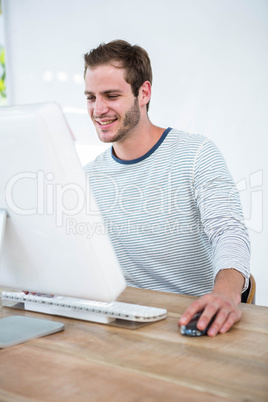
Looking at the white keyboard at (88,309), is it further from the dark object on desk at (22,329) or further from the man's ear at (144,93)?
the man's ear at (144,93)

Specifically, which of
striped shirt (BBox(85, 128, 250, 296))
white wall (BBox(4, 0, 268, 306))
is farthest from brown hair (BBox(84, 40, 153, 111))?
white wall (BBox(4, 0, 268, 306))

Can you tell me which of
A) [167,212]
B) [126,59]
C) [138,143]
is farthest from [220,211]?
[126,59]

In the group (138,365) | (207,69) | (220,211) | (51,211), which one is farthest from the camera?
(207,69)

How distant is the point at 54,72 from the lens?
4.70m

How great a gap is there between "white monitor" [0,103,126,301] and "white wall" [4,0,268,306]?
111 inches

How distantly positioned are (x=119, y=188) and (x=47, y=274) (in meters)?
0.85

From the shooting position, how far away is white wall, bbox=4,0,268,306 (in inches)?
141

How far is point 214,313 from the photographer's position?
3.41ft

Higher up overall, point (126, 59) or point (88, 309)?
point (126, 59)

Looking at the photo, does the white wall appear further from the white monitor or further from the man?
the white monitor

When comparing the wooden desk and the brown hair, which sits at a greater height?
the brown hair

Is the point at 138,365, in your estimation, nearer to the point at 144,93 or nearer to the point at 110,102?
the point at 110,102

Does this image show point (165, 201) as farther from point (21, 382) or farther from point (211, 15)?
point (211, 15)

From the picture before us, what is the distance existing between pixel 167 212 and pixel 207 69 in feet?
7.41
